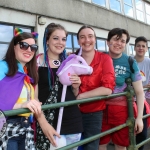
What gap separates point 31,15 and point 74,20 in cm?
219

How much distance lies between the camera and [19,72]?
1581 mm

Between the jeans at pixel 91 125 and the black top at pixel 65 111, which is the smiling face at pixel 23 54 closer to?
the black top at pixel 65 111

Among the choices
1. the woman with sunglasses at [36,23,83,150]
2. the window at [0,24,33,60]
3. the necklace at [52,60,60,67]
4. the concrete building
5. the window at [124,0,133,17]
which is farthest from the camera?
the window at [124,0,133,17]

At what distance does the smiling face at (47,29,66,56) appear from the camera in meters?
1.80

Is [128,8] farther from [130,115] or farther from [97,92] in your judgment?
[97,92]

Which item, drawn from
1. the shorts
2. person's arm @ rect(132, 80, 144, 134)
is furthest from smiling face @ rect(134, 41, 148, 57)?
the shorts

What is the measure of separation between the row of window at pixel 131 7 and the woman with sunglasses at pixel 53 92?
8.82 metres

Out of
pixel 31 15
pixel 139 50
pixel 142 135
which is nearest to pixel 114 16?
pixel 31 15

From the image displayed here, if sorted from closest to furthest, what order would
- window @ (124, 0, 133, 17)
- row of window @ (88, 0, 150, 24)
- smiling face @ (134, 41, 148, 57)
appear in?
smiling face @ (134, 41, 148, 57)
row of window @ (88, 0, 150, 24)
window @ (124, 0, 133, 17)

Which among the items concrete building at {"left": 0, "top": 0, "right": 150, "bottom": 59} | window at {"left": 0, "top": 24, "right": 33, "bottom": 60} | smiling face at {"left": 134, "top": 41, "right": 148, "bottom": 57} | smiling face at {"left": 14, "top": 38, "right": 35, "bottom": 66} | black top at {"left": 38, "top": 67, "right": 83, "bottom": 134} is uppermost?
concrete building at {"left": 0, "top": 0, "right": 150, "bottom": 59}

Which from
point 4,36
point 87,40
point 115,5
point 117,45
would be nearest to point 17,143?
point 87,40

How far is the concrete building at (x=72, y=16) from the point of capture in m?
6.55

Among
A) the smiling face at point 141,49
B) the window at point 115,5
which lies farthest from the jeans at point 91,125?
the window at point 115,5

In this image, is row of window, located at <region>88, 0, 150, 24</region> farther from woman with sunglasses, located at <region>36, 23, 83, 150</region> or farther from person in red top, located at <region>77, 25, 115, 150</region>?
woman with sunglasses, located at <region>36, 23, 83, 150</region>
